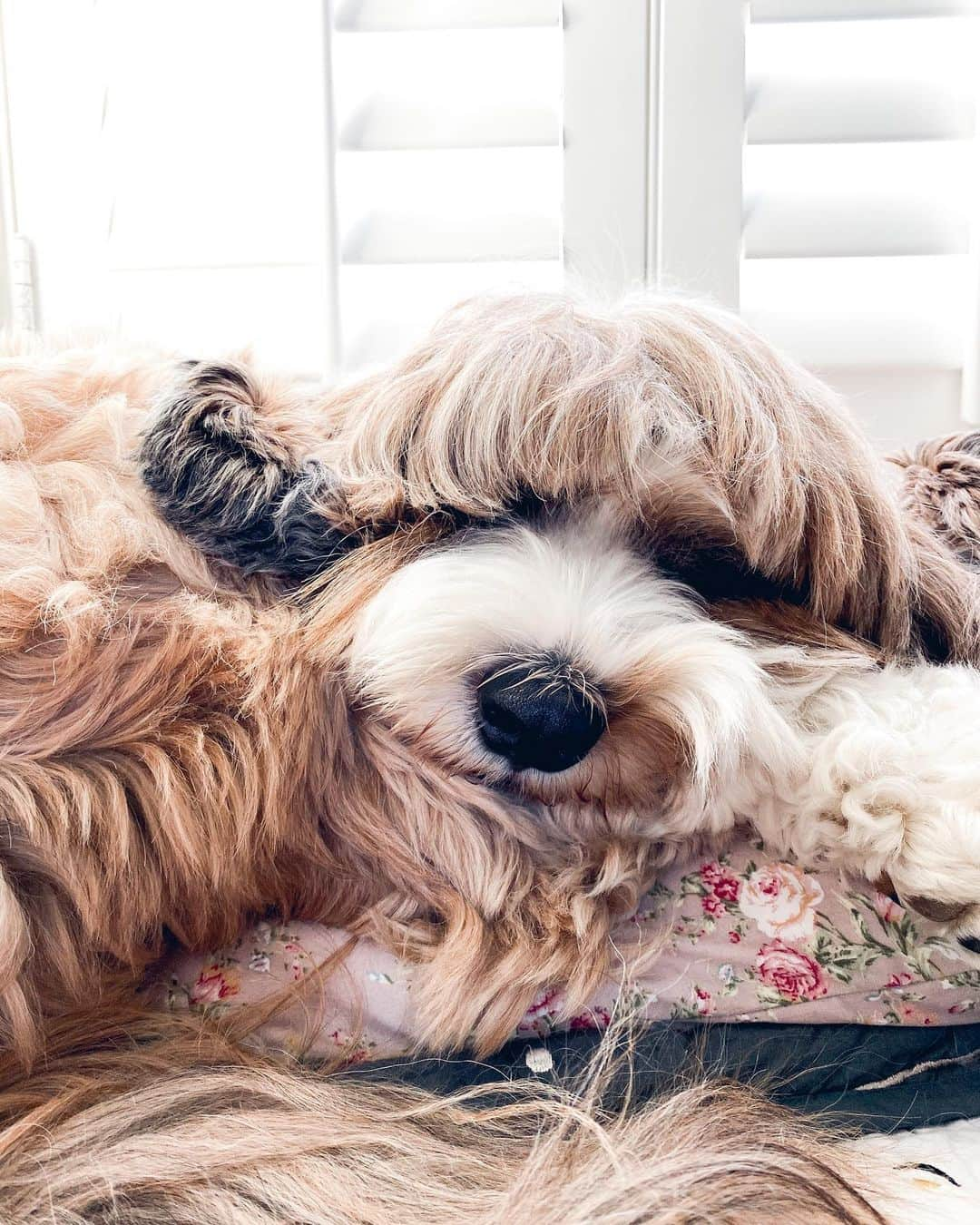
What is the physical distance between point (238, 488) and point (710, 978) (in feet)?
1.64

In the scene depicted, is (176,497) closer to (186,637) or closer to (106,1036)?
(186,637)

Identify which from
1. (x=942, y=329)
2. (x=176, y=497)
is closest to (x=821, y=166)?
(x=942, y=329)

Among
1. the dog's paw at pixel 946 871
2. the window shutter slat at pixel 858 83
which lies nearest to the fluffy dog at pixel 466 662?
the dog's paw at pixel 946 871

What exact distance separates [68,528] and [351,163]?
1.27 meters

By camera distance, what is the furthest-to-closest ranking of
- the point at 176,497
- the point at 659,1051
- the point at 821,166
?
the point at 821,166
the point at 176,497
the point at 659,1051

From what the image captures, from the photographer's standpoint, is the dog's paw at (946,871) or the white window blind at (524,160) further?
the white window blind at (524,160)

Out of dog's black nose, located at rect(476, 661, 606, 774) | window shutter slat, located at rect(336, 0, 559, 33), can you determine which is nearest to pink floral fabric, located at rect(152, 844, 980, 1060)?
dog's black nose, located at rect(476, 661, 606, 774)

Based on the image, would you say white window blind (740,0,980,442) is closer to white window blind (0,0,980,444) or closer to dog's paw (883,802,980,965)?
white window blind (0,0,980,444)

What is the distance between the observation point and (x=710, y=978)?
0.73 meters

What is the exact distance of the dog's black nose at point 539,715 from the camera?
721 millimetres

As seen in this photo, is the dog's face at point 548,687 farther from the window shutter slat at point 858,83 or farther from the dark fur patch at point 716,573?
the window shutter slat at point 858,83

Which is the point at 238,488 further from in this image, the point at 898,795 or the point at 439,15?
the point at 439,15

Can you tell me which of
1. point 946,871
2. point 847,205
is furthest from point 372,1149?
point 847,205

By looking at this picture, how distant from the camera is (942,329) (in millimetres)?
1809
